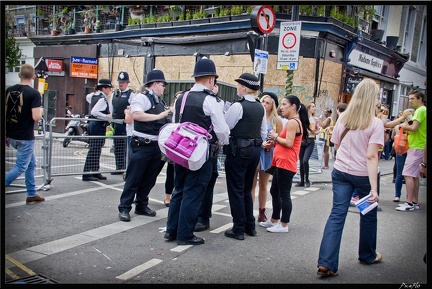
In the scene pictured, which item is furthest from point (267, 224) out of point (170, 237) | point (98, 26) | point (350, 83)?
point (98, 26)

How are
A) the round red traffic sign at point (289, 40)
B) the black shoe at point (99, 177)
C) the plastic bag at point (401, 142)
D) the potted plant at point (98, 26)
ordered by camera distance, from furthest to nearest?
the potted plant at point (98, 26)
the round red traffic sign at point (289, 40)
the black shoe at point (99, 177)
the plastic bag at point (401, 142)

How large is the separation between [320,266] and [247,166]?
170cm

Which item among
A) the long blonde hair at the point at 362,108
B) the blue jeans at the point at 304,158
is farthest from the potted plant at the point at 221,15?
the long blonde hair at the point at 362,108

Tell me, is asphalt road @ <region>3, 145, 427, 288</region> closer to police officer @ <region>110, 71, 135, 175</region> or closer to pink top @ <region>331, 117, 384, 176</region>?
pink top @ <region>331, 117, 384, 176</region>

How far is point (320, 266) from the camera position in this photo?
418cm

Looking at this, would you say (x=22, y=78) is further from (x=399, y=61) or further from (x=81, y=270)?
(x=399, y=61)

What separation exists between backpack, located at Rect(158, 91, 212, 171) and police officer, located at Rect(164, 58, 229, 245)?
0.15 m

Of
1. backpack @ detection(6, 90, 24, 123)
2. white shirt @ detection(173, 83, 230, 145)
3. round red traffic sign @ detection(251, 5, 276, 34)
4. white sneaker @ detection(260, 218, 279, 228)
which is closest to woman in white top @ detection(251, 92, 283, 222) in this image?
white sneaker @ detection(260, 218, 279, 228)

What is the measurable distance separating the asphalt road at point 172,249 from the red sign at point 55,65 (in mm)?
14760

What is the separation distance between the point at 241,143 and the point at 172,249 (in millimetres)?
1504

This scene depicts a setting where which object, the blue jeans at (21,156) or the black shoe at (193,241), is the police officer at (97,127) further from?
the black shoe at (193,241)

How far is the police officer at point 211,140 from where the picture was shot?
4918mm
